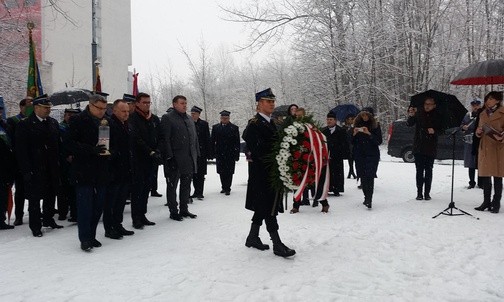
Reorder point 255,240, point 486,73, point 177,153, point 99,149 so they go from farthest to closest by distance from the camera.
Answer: point 486,73 → point 177,153 → point 255,240 → point 99,149

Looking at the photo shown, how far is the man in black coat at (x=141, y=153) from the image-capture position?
275 inches

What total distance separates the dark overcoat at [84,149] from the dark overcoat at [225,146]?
516 centimetres

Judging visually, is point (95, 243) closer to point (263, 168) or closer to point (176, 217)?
point (176, 217)

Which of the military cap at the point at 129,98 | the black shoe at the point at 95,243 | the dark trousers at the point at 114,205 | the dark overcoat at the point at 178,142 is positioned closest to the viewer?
the black shoe at the point at 95,243

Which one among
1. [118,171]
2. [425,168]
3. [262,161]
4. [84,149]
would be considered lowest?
[425,168]

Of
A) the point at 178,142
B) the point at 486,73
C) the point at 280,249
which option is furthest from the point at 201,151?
the point at 486,73

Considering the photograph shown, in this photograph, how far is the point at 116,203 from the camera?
6414 mm

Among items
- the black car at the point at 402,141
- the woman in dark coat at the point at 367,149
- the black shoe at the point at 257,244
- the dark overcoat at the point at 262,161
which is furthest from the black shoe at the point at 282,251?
the black car at the point at 402,141

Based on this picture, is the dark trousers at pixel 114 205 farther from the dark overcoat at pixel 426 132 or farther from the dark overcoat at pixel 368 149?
the dark overcoat at pixel 426 132

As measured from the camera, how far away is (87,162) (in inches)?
219

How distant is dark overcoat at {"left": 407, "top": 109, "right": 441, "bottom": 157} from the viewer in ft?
28.5

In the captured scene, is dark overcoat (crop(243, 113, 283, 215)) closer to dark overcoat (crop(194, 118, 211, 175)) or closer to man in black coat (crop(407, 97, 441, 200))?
man in black coat (crop(407, 97, 441, 200))

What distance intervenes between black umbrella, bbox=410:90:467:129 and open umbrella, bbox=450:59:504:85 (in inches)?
17.3

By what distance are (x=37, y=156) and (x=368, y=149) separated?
6194 millimetres
